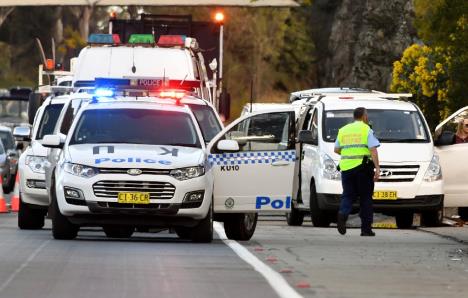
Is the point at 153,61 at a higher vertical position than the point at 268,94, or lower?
higher

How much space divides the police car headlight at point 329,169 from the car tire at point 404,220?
1969mm

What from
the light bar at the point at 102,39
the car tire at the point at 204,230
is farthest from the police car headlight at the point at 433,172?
the light bar at the point at 102,39

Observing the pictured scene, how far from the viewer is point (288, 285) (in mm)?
14656

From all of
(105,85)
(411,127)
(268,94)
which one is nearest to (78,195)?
(105,85)

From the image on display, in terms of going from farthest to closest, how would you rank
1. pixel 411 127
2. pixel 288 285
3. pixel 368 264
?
pixel 411 127, pixel 368 264, pixel 288 285

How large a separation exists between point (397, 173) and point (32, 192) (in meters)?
5.24

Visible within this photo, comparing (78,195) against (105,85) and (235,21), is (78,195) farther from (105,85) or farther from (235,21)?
(235,21)

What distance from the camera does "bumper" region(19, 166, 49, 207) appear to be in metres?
23.4

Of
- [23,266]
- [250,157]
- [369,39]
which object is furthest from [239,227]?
[369,39]

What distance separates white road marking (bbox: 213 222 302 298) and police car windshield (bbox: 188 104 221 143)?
2.31 m

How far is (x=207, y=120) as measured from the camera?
23406mm

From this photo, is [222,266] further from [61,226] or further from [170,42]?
[170,42]

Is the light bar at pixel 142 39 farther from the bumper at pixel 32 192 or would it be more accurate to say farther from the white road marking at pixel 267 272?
the white road marking at pixel 267 272

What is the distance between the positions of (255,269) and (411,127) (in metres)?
9.61
